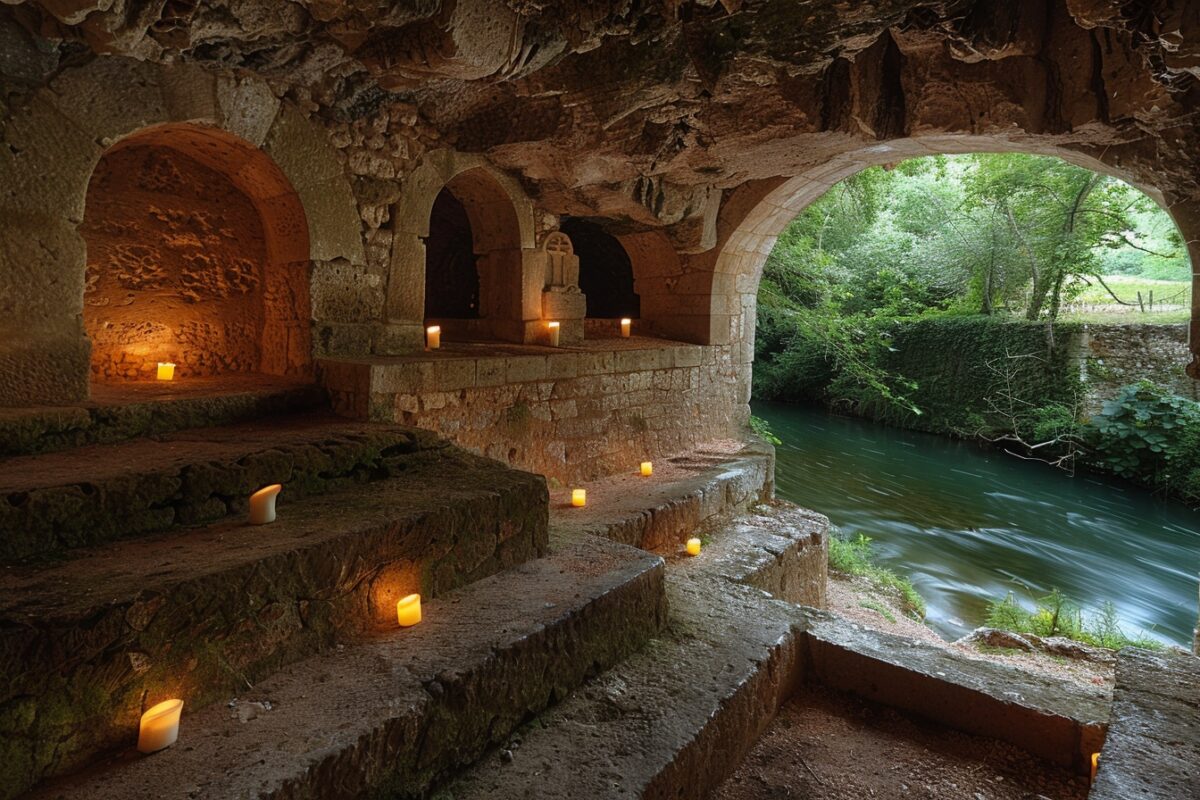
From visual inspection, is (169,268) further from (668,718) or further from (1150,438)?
(1150,438)

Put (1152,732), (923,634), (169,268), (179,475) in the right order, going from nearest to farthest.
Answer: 1. (1152,732)
2. (179,475)
3. (169,268)
4. (923,634)

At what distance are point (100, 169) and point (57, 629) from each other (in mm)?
3119

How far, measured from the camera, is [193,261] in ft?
13.2

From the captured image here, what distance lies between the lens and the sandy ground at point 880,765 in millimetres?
2309

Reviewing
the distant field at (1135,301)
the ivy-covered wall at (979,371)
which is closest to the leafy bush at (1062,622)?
the ivy-covered wall at (979,371)

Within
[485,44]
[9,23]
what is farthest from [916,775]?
[9,23]

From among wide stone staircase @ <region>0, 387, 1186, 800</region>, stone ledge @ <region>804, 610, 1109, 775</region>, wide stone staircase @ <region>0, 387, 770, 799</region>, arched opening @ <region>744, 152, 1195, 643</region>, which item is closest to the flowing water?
arched opening @ <region>744, 152, 1195, 643</region>

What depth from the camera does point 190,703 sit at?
176 cm

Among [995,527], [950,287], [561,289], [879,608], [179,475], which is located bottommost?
[995,527]

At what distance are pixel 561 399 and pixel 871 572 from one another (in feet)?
11.7

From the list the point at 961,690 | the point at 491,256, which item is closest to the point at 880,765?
the point at 961,690

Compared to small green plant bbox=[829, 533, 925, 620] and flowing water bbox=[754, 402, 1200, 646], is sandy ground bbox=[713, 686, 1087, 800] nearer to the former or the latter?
small green plant bbox=[829, 533, 925, 620]

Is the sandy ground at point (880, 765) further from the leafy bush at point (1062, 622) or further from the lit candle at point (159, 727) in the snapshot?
the leafy bush at point (1062, 622)

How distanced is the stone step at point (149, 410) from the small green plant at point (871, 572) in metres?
4.78
